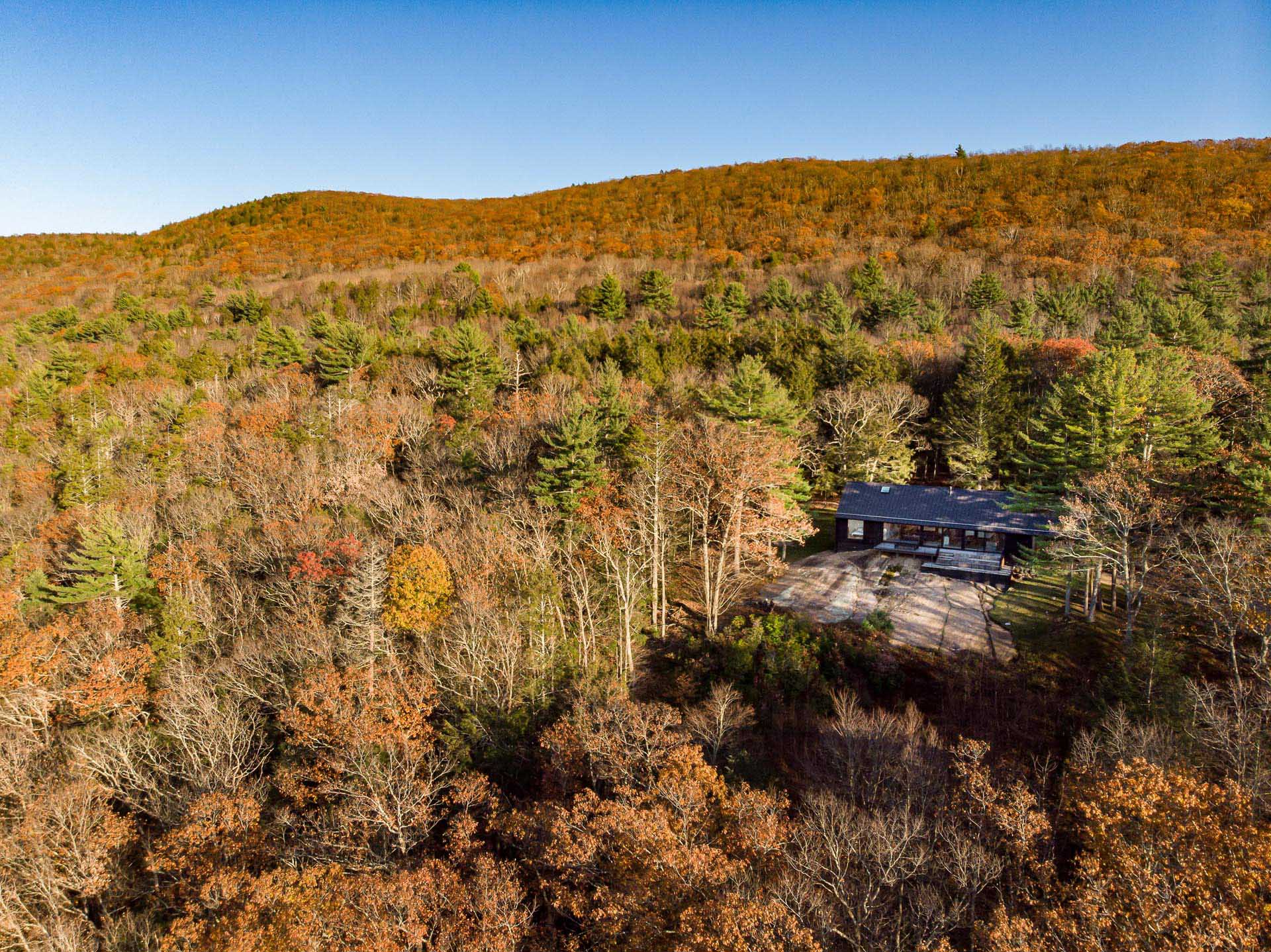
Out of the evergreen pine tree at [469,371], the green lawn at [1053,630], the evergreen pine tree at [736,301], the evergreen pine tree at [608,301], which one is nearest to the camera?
the green lawn at [1053,630]

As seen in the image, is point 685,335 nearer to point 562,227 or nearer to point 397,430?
point 397,430

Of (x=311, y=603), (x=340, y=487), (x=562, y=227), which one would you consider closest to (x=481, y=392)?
(x=340, y=487)

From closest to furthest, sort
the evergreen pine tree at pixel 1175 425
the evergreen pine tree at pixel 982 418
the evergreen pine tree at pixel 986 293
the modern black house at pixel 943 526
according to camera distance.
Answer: the evergreen pine tree at pixel 1175 425
the modern black house at pixel 943 526
the evergreen pine tree at pixel 982 418
the evergreen pine tree at pixel 986 293

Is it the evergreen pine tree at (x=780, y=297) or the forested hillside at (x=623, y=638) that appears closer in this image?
the forested hillside at (x=623, y=638)

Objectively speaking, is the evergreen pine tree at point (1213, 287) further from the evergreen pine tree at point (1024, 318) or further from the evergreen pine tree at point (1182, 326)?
the evergreen pine tree at point (1024, 318)

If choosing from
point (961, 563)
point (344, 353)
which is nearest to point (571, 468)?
point (961, 563)

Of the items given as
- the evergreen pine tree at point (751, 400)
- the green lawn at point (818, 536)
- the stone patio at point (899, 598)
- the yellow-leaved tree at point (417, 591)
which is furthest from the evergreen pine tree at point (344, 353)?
the stone patio at point (899, 598)
